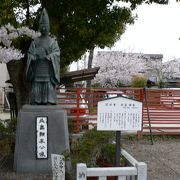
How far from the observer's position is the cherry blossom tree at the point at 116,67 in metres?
41.1

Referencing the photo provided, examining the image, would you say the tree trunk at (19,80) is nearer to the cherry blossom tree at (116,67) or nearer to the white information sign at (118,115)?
the white information sign at (118,115)

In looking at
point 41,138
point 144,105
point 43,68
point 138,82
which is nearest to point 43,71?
point 43,68

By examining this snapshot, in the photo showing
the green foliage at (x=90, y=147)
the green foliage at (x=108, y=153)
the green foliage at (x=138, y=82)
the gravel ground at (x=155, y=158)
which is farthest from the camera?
the green foliage at (x=138, y=82)

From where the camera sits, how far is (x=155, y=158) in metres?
9.13

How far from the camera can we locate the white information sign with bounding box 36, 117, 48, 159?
22.7 feet

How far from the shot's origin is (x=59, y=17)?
10703 mm

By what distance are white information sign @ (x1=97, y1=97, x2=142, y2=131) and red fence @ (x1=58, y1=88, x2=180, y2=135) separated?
697 centimetres

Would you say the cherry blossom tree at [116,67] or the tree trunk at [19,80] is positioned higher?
the cherry blossom tree at [116,67]

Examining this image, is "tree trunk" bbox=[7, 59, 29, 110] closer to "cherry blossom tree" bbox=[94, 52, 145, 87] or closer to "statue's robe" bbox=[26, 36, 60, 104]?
"statue's robe" bbox=[26, 36, 60, 104]

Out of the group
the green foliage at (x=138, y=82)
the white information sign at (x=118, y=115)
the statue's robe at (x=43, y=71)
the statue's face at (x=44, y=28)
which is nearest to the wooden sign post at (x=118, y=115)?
the white information sign at (x=118, y=115)

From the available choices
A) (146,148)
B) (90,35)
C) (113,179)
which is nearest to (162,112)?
(146,148)

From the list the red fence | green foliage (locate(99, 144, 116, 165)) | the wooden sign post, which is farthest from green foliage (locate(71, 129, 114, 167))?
the red fence

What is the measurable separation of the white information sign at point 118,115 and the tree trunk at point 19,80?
601 centimetres

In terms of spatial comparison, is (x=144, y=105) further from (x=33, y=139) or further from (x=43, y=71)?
(x=33, y=139)
